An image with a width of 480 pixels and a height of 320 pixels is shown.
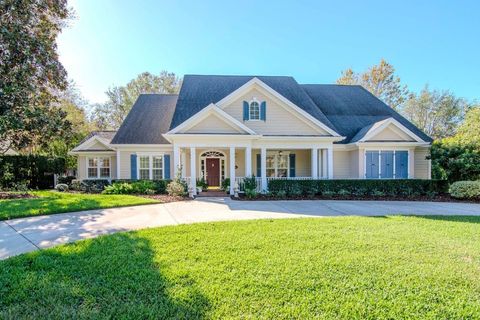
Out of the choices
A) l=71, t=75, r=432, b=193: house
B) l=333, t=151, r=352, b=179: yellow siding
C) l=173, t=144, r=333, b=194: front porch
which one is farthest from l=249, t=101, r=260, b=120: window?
l=333, t=151, r=352, b=179: yellow siding

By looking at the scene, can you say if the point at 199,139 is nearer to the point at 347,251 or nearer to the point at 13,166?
the point at 347,251

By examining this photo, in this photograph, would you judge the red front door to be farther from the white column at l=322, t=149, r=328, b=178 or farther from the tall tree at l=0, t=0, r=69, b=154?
the tall tree at l=0, t=0, r=69, b=154

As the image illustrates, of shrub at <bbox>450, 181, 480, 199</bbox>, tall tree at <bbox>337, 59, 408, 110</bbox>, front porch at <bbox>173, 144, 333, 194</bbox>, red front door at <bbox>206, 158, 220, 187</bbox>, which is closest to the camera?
shrub at <bbox>450, 181, 480, 199</bbox>

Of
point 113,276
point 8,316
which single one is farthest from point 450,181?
point 8,316

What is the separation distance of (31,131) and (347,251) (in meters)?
15.2

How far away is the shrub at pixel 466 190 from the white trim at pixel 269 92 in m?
6.38

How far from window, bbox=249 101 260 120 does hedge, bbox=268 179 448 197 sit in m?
4.35

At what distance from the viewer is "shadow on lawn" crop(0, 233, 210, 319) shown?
9.57ft

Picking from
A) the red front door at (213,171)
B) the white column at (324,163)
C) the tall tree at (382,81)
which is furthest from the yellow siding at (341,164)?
the tall tree at (382,81)

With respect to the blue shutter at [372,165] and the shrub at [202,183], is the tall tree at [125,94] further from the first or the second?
the blue shutter at [372,165]

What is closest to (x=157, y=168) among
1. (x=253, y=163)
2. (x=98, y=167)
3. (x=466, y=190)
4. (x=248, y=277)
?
(x=98, y=167)

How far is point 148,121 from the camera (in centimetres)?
1777

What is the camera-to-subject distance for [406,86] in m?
32.9

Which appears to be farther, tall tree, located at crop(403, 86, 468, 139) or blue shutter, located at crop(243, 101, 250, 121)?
tall tree, located at crop(403, 86, 468, 139)
